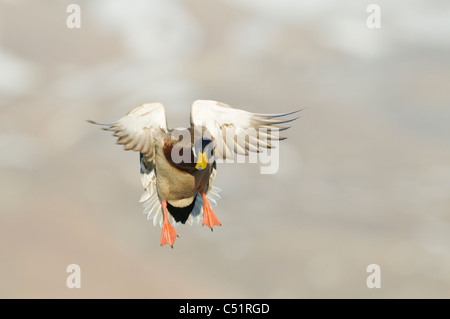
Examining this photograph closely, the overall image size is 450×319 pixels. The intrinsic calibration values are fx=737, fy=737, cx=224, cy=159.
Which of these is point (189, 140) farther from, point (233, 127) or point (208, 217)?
point (208, 217)

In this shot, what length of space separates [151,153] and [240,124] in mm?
1356

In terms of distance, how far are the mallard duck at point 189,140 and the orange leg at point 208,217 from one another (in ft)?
1.21

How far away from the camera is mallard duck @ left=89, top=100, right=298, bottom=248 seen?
10.5 m

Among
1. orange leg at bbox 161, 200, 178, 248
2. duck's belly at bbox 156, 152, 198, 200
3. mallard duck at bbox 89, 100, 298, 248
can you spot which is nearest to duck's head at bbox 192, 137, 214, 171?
mallard duck at bbox 89, 100, 298, 248

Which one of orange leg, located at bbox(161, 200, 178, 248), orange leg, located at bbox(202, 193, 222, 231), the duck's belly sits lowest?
orange leg, located at bbox(161, 200, 178, 248)

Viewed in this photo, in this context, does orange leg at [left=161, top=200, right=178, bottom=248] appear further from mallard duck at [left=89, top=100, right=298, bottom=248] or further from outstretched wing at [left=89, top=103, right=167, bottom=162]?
outstretched wing at [left=89, top=103, right=167, bottom=162]

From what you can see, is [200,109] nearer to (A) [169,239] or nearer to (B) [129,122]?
(B) [129,122]

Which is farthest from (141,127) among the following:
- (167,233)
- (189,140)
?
(167,233)

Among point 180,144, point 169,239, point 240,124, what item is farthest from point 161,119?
point 169,239

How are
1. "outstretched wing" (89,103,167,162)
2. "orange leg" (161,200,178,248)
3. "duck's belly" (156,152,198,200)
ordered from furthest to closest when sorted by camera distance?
"orange leg" (161,200,178,248), "duck's belly" (156,152,198,200), "outstretched wing" (89,103,167,162)

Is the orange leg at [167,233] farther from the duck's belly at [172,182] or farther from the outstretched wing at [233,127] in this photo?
the outstretched wing at [233,127]

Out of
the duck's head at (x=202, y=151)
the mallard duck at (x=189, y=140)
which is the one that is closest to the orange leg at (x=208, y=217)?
the mallard duck at (x=189, y=140)

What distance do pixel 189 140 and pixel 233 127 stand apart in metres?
0.67

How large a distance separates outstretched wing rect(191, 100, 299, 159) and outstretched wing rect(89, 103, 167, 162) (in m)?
0.52
